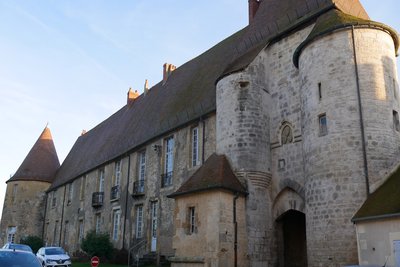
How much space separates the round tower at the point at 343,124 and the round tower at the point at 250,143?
2241mm

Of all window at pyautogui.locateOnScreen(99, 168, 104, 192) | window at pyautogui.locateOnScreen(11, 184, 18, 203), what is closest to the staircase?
window at pyautogui.locateOnScreen(99, 168, 104, 192)

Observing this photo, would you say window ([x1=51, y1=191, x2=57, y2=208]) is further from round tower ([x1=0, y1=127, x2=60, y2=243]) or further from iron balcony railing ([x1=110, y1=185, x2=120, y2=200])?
iron balcony railing ([x1=110, y1=185, x2=120, y2=200])

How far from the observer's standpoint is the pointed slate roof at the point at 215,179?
14734 mm

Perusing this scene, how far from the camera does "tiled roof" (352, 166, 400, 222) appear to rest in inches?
406

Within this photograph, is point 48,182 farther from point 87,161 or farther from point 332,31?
point 332,31

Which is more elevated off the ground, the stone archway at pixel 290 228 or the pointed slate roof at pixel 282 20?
the pointed slate roof at pixel 282 20

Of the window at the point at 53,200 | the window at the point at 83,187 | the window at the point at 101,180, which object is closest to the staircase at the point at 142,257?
the window at the point at 101,180

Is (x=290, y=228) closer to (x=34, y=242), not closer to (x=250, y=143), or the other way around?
(x=250, y=143)

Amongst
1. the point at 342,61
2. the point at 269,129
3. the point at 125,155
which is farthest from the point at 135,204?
the point at 342,61

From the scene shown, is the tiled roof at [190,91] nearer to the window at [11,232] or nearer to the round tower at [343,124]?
the round tower at [343,124]

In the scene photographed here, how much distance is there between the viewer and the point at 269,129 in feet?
54.5

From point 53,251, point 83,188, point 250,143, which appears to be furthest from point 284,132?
point 83,188

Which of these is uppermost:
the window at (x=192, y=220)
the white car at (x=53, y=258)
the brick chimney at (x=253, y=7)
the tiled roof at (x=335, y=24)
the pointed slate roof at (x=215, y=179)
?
the brick chimney at (x=253, y=7)

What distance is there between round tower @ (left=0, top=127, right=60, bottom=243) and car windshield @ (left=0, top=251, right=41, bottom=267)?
109ft
